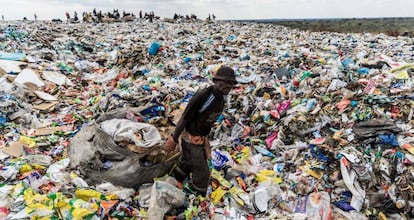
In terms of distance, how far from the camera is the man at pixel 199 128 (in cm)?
250

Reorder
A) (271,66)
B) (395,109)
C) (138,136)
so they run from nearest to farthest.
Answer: (138,136) → (395,109) → (271,66)

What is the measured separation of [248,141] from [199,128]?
4.86ft

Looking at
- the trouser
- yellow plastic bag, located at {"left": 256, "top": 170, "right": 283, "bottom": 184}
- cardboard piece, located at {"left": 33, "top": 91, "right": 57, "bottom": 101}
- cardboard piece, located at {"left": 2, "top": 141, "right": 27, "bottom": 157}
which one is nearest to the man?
the trouser

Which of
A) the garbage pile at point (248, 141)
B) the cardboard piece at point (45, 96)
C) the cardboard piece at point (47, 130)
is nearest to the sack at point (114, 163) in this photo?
the garbage pile at point (248, 141)

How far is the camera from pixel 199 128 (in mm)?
2738

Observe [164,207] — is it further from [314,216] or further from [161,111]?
[161,111]

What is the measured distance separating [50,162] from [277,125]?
2759 millimetres

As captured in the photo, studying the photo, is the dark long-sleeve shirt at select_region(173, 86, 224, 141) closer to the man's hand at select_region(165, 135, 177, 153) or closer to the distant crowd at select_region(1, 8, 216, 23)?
the man's hand at select_region(165, 135, 177, 153)

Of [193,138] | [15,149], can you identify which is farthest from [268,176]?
[15,149]

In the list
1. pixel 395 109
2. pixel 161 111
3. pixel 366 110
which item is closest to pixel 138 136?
pixel 161 111

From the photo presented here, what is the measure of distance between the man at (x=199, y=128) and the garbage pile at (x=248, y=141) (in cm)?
18

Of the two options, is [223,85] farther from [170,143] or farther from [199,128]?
[170,143]

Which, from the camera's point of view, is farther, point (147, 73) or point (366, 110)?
point (147, 73)

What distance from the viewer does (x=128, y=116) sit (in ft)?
11.6
